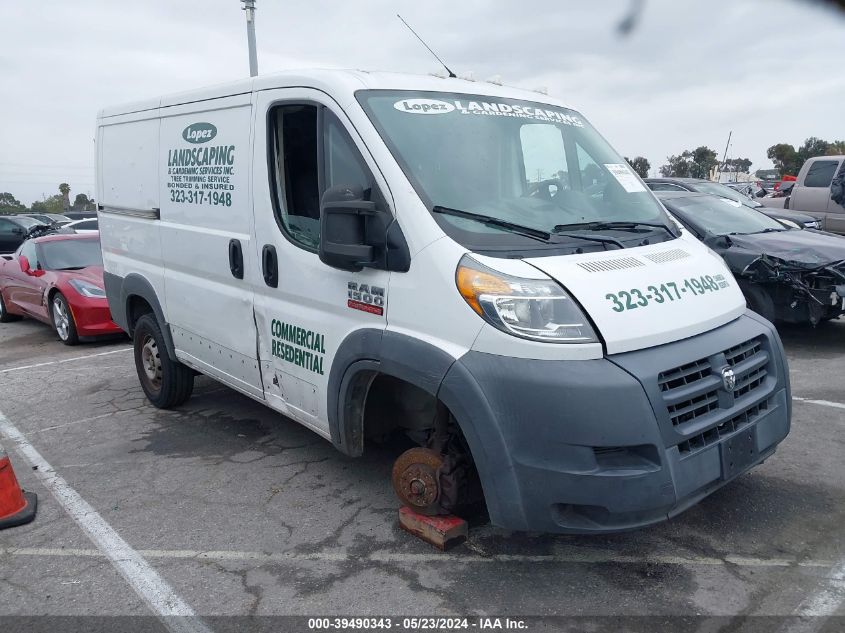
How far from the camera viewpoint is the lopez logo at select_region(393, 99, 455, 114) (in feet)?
12.3

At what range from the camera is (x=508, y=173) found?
372 cm

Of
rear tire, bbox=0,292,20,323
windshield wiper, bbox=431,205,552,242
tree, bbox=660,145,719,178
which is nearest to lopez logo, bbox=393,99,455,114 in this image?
windshield wiper, bbox=431,205,552,242

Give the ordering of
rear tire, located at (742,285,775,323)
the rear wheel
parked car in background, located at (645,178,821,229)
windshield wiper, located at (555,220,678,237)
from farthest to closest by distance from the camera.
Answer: parked car in background, located at (645,178,821,229) → the rear wheel → rear tire, located at (742,285,775,323) → windshield wiper, located at (555,220,678,237)

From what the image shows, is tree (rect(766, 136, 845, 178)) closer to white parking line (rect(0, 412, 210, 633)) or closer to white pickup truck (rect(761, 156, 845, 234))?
white pickup truck (rect(761, 156, 845, 234))

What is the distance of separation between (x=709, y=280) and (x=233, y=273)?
271cm

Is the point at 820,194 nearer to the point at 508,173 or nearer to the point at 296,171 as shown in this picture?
the point at 508,173

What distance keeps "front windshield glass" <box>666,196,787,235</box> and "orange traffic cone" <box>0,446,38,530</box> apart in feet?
22.2

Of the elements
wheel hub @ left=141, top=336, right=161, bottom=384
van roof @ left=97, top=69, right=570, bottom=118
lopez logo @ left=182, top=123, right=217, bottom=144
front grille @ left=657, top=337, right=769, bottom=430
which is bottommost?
wheel hub @ left=141, top=336, right=161, bottom=384

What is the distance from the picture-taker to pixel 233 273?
454 cm

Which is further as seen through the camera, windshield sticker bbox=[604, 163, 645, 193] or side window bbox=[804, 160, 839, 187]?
side window bbox=[804, 160, 839, 187]

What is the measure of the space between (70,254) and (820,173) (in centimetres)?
1272

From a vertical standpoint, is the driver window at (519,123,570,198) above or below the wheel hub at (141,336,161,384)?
above

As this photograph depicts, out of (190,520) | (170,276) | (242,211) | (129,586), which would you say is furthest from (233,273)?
(129,586)

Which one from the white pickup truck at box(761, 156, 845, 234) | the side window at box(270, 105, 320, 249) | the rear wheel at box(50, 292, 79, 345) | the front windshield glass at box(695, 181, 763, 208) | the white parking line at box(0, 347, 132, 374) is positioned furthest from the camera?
the white pickup truck at box(761, 156, 845, 234)
